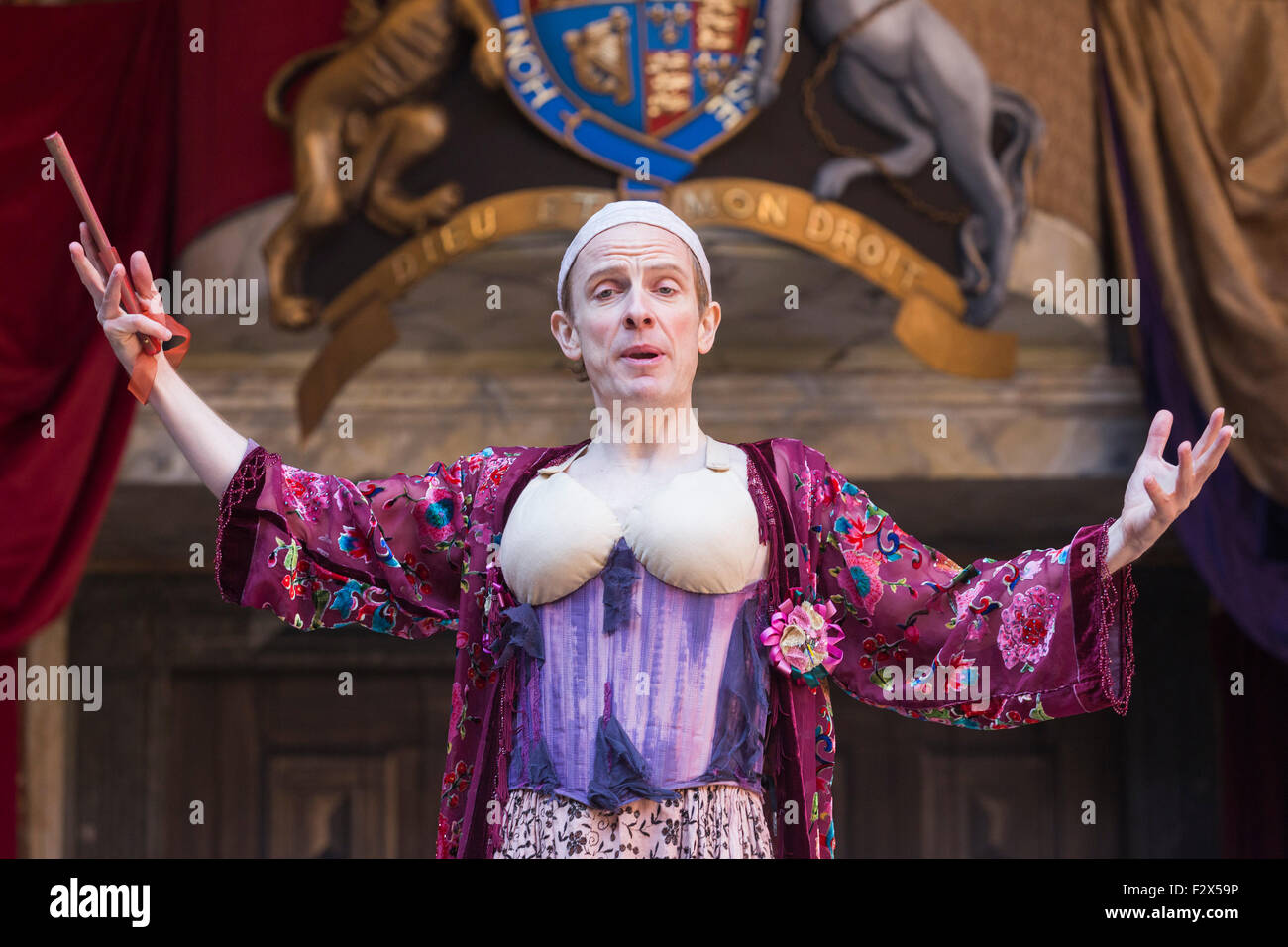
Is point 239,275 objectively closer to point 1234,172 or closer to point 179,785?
point 179,785

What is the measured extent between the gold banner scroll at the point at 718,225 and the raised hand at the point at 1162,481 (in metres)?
3.10

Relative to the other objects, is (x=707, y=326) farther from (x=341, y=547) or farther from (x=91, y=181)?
(x=91, y=181)

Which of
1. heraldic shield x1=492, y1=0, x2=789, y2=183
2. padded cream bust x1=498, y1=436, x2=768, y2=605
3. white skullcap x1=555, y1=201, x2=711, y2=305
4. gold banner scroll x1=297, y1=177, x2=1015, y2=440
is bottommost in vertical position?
padded cream bust x1=498, y1=436, x2=768, y2=605

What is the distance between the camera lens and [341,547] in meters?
2.47

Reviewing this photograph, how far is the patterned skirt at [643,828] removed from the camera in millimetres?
2262

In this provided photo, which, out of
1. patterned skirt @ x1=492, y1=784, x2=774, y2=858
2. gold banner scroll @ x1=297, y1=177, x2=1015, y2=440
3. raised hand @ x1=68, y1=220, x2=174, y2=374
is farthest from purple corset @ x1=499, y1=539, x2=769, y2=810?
gold banner scroll @ x1=297, y1=177, x2=1015, y2=440

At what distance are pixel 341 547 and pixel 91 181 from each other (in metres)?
3.54

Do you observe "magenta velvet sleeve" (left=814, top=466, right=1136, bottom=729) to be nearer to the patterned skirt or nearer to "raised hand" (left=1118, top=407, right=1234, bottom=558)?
Answer: "raised hand" (left=1118, top=407, right=1234, bottom=558)

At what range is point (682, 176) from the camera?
532 cm

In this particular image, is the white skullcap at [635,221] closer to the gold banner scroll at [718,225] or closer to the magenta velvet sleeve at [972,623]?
the magenta velvet sleeve at [972,623]

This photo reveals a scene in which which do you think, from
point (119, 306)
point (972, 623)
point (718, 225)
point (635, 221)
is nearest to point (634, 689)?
point (972, 623)

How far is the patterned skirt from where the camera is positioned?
7.42 ft
